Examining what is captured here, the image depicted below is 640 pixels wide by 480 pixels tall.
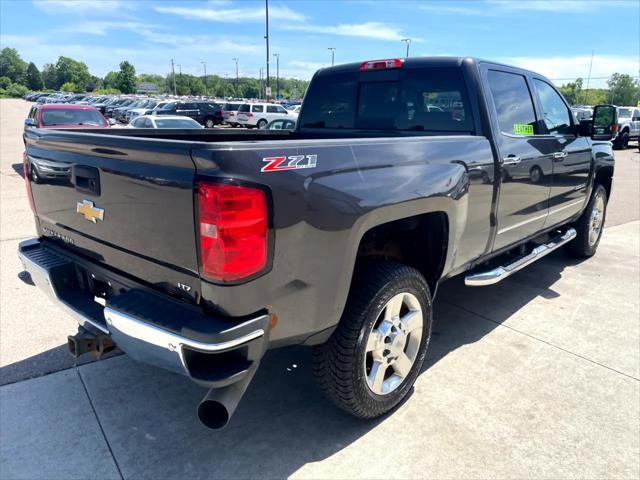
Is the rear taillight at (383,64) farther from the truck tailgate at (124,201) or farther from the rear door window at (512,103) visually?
the truck tailgate at (124,201)

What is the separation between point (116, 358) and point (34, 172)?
137 centimetres

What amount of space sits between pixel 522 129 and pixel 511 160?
58 cm

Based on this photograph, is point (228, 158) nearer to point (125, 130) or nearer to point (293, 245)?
point (293, 245)

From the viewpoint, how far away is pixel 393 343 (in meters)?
2.78

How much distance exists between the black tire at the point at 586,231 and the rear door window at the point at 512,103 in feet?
6.54

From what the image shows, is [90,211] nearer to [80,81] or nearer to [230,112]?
[230,112]

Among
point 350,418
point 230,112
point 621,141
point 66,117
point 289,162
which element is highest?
point 289,162

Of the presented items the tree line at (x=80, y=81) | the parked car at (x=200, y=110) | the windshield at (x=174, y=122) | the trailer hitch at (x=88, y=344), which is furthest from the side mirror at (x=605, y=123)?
the tree line at (x=80, y=81)

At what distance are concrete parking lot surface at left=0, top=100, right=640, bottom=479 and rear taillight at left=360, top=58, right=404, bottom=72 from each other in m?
2.14

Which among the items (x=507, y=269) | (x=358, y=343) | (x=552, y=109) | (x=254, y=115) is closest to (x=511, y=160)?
(x=507, y=269)

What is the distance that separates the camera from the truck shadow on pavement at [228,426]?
249 cm

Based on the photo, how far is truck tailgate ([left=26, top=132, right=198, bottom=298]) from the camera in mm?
2018

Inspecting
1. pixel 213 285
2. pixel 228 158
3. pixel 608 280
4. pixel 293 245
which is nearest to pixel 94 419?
pixel 213 285

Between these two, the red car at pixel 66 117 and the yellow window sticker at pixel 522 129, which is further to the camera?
the red car at pixel 66 117
